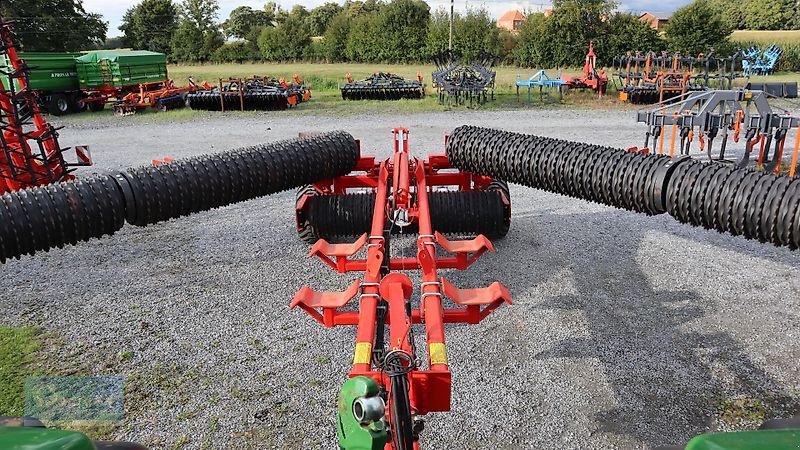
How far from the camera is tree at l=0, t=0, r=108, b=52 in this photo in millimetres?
31281

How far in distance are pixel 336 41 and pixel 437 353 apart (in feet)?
133

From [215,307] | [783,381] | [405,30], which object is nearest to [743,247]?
[783,381]

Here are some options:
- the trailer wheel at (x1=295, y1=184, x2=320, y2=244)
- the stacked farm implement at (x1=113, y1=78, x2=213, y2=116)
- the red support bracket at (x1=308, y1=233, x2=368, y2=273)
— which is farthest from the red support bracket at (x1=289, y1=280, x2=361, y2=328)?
the stacked farm implement at (x1=113, y1=78, x2=213, y2=116)

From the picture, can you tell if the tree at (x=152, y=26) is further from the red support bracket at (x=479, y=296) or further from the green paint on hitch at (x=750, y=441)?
the green paint on hitch at (x=750, y=441)

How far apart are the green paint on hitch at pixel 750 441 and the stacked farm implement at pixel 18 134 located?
742cm

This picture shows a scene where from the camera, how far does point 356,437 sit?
169cm

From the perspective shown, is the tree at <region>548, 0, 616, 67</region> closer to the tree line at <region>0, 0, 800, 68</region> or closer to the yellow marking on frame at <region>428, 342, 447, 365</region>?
the tree line at <region>0, 0, 800, 68</region>

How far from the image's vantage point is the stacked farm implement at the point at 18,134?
677 centimetres

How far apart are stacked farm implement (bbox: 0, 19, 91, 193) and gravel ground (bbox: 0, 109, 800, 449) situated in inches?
65.5

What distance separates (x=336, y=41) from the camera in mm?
40125

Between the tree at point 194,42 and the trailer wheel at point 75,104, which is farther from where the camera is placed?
the tree at point 194,42

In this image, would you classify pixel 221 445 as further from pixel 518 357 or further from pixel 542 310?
pixel 542 310

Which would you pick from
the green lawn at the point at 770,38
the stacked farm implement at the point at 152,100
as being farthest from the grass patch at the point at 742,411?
the green lawn at the point at 770,38

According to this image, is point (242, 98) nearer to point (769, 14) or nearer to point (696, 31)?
point (696, 31)
